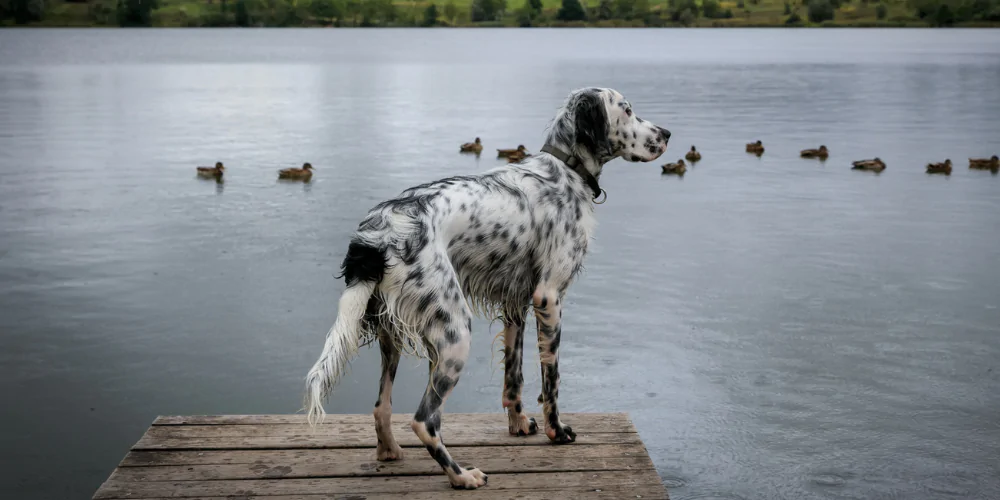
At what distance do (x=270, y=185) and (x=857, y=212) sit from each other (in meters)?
9.24

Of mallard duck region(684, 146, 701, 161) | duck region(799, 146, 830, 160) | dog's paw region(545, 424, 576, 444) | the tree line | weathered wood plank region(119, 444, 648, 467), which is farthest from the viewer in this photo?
the tree line

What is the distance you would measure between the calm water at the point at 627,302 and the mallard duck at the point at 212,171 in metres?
0.24

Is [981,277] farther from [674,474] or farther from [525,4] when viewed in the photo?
[525,4]

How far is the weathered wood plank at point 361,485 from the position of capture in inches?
207

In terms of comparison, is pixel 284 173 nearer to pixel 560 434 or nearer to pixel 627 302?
pixel 627 302

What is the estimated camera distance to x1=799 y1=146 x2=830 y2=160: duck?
888 inches

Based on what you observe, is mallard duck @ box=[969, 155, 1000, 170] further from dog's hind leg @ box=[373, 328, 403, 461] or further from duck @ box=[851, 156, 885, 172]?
dog's hind leg @ box=[373, 328, 403, 461]

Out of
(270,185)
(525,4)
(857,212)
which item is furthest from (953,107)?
(525,4)

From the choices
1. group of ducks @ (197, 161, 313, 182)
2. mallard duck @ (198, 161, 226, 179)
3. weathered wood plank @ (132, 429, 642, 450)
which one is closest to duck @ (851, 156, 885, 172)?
group of ducks @ (197, 161, 313, 182)

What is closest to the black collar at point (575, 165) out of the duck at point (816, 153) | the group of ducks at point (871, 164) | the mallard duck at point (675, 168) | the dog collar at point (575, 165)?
the dog collar at point (575, 165)

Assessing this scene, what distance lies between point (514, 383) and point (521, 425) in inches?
9.1

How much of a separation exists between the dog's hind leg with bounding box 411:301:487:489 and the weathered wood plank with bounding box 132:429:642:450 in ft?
2.22

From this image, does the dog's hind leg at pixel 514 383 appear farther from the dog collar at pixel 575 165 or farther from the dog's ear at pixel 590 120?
the dog's ear at pixel 590 120

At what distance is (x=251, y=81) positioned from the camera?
172 feet
